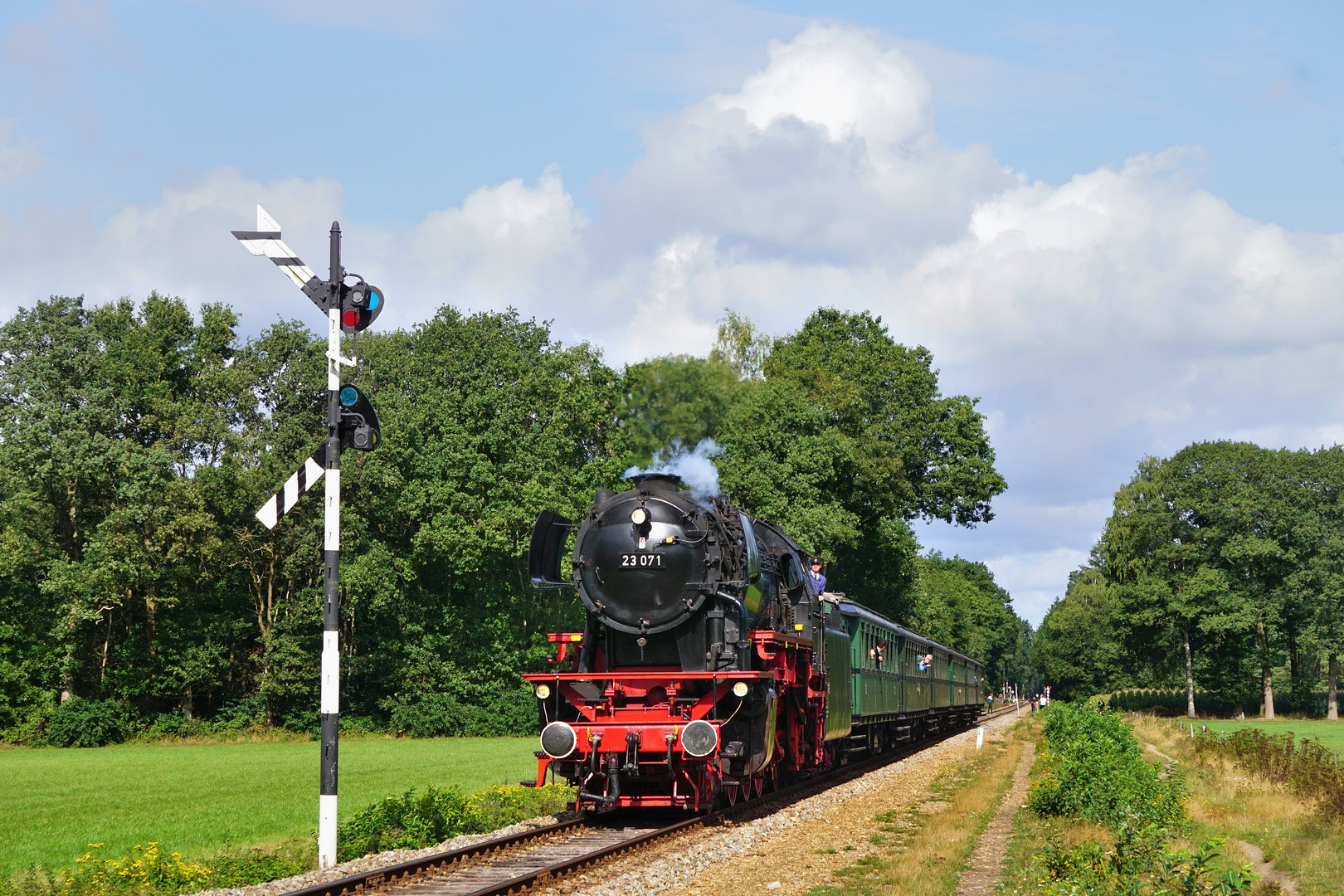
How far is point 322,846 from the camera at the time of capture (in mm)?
12625

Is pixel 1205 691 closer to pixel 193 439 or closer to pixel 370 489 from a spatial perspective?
pixel 370 489

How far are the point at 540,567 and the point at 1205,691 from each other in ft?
222

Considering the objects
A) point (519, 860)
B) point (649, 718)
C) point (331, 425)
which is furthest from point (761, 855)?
point (331, 425)

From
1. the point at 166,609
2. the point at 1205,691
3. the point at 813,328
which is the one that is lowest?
the point at 1205,691

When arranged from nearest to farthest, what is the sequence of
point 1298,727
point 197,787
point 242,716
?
point 197,787 → point 242,716 → point 1298,727

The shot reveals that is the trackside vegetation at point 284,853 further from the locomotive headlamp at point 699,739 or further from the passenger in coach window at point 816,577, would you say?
the passenger in coach window at point 816,577

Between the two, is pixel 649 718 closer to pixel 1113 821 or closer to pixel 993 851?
pixel 993 851

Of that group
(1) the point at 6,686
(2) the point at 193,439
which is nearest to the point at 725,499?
(2) the point at 193,439

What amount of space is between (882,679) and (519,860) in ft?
54.8

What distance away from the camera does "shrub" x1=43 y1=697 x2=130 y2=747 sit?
39.1 meters

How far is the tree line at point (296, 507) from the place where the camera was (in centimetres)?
3959

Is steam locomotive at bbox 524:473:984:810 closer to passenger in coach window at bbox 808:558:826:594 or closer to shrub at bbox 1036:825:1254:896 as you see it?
passenger in coach window at bbox 808:558:826:594

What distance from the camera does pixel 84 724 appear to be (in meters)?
39.1

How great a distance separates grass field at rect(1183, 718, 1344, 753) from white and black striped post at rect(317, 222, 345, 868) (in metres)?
40.6
